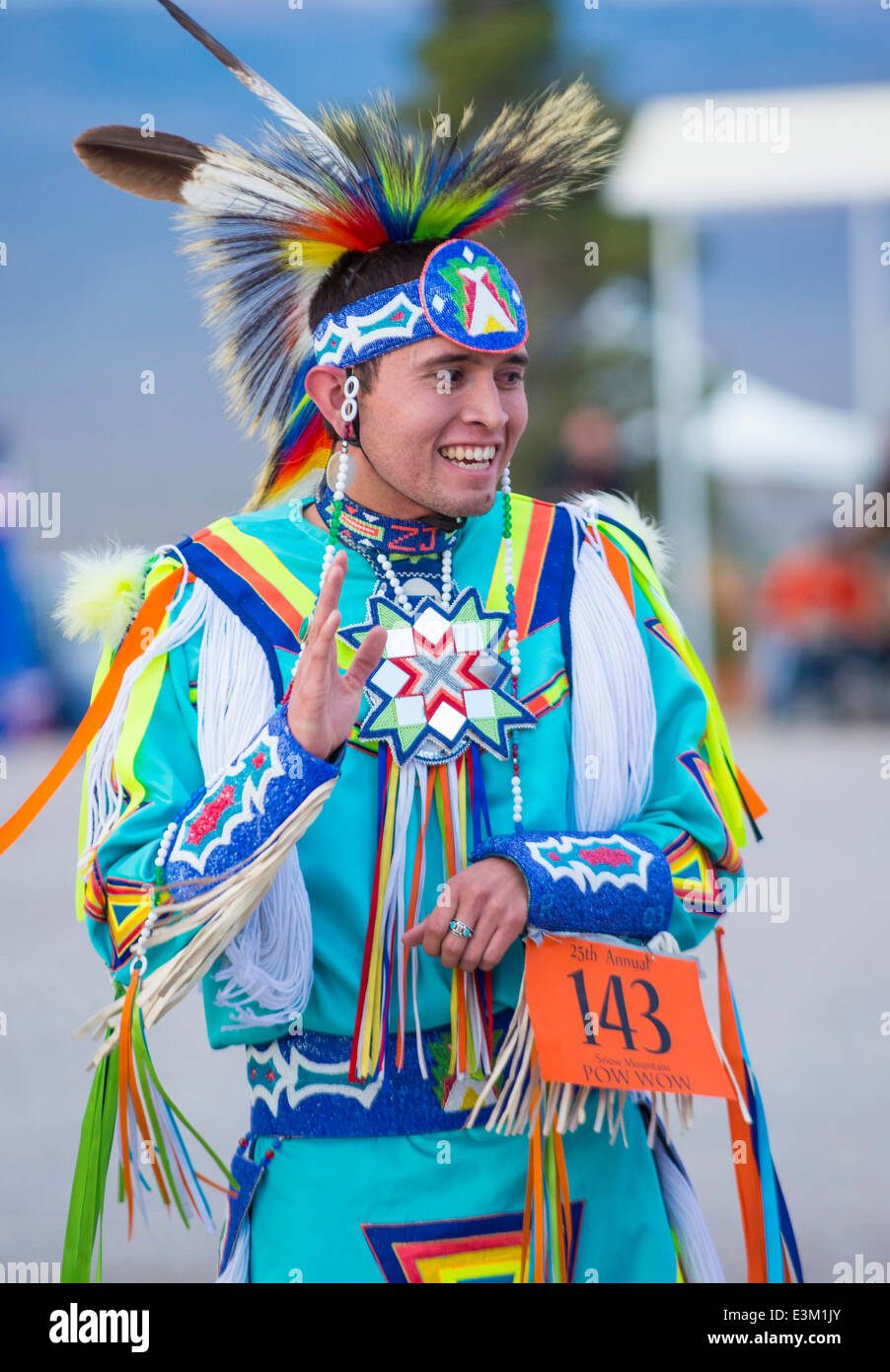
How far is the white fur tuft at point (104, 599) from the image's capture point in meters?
2.21

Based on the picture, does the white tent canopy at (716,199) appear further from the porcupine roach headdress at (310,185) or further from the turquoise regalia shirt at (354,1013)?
the turquoise regalia shirt at (354,1013)

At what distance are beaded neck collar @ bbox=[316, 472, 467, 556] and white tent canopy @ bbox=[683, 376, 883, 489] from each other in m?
13.2

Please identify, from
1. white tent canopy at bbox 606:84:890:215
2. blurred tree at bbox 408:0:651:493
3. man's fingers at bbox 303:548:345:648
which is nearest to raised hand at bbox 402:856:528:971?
man's fingers at bbox 303:548:345:648

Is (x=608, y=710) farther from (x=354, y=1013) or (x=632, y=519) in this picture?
(x=354, y=1013)

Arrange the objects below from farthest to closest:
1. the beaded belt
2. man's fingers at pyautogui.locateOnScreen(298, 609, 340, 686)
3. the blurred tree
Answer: the blurred tree
the beaded belt
man's fingers at pyautogui.locateOnScreen(298, 609, 340, 686)

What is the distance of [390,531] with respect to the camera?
223 cm

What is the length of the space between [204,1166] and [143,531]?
381 inches

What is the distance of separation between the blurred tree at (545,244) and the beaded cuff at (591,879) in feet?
47.6

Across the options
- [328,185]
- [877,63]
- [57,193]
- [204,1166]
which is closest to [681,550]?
[877,63]

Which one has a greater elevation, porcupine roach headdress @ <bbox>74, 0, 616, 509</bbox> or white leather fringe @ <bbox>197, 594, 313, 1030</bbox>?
porcupine roach headdress @ <bbox>74, 0, 616, 509</bbox>

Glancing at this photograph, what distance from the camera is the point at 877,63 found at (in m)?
15.4

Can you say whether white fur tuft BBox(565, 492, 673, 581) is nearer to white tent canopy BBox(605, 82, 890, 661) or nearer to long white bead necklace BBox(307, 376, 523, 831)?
long white bead necklace BBox(307, 376, 523, 831)

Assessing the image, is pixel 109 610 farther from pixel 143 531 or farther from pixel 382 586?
pixel 143 531

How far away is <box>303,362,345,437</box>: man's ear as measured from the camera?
2.25m
